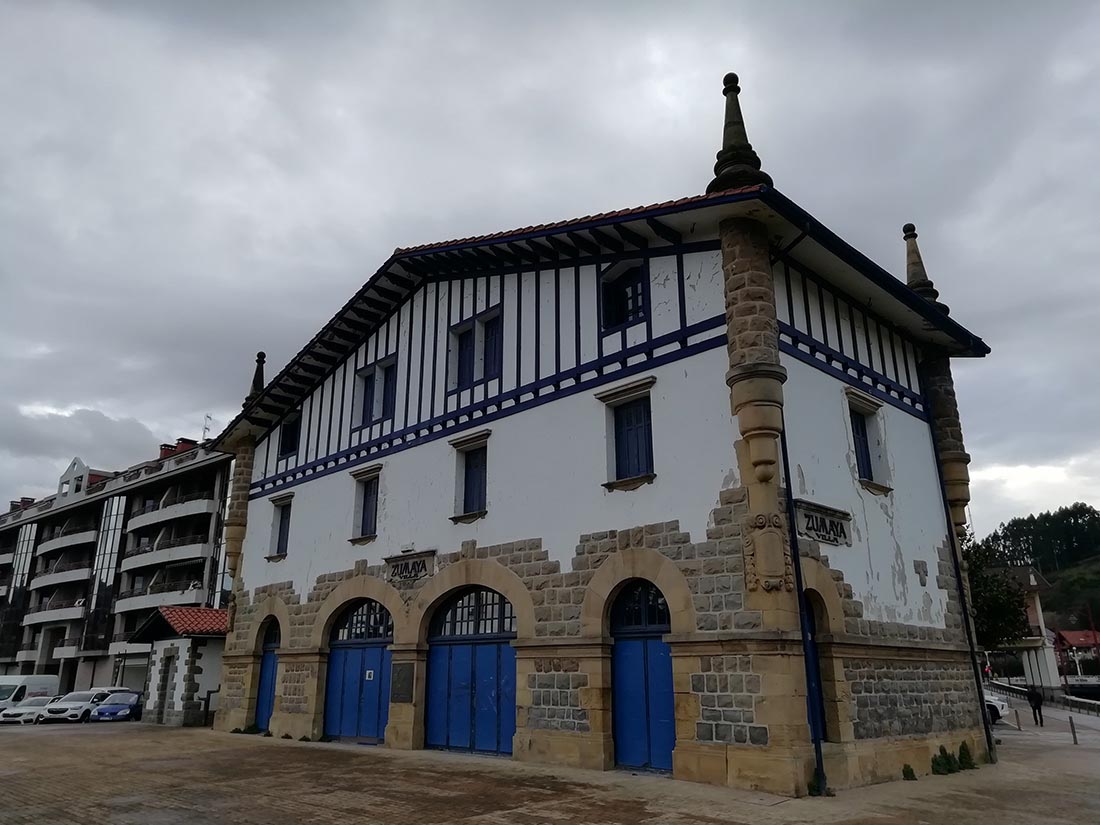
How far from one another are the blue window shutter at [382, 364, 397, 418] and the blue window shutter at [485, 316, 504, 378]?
3.02 meters

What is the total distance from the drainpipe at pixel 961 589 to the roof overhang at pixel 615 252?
6.15 feet

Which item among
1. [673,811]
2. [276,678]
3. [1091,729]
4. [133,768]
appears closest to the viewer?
[673,811]

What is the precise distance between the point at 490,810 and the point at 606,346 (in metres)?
7.26

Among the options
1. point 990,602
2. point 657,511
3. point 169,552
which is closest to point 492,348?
point 657,511

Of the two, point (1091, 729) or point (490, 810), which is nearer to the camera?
point (490, 810)

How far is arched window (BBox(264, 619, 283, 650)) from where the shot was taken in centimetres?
1953

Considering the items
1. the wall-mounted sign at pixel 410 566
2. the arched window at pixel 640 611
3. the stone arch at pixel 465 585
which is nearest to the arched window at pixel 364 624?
the wall-mounted sign at pixel 410 566

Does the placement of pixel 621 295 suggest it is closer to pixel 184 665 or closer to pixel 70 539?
pixel 184 665

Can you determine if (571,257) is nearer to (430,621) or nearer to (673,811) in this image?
(430,621)

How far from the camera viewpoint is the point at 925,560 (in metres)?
14.0

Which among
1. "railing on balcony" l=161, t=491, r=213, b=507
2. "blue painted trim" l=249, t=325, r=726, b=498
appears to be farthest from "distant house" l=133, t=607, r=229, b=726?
"railing on balcony" l=161, t=491, r=213, b=507

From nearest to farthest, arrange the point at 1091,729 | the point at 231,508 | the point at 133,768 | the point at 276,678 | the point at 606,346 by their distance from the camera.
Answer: the point at 133,768 → the point at 606,346 → the point at 276,678 → the point at 231,508 → the point at 1091,729

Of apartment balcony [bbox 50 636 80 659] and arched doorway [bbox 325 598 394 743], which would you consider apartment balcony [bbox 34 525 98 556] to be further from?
arched doorway [bbox 325 598 394 743]

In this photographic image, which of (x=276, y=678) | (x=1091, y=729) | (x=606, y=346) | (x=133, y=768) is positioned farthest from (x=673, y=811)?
(x=1091, y=729)
